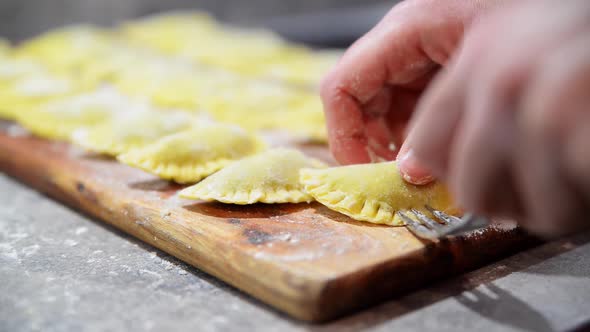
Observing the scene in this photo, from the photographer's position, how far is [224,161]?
220 cm

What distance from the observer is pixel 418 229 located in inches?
62.4

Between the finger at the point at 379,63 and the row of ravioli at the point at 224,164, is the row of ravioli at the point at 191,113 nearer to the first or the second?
the row of ravioli at the point at 224,164

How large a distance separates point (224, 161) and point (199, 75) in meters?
1.55

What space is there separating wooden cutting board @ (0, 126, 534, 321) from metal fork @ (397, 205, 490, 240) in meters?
0.03

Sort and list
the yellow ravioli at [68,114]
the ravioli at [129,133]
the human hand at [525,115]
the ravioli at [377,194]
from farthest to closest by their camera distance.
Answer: the yellow ravioli at [68,114]
the ravioli at [129,133]
the ravioli at [377,194]
the human hand at [525,115]

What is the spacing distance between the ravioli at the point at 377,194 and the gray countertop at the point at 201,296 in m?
0.23

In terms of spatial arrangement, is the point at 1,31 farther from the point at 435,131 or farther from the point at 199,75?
the point at 435,131

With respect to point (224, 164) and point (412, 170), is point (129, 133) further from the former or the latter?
point (412, 170)

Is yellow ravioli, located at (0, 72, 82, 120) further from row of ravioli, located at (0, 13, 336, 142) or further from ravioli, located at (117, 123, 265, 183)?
ravioli, located at (117, 123, 265, 183)

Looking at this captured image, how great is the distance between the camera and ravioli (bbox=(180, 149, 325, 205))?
1851 millimetres

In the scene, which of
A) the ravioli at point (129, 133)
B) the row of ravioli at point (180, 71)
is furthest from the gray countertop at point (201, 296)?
the row of ravioli at point (180, 71)

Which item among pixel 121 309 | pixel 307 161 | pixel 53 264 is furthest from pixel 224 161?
pixel 121 309

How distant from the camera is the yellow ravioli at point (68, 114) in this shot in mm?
2688

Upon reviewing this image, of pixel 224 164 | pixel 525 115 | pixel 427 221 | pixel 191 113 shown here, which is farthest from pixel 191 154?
pixel 525 115
